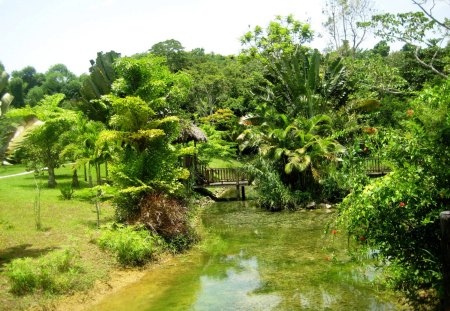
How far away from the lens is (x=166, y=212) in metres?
11.9

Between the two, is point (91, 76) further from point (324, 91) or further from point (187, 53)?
point (187, 53)

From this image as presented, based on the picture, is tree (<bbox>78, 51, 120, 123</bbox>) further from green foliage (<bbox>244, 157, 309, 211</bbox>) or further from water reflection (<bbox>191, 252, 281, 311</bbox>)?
water reflection (<bbox>191, 252, 281, 311</bbox>)

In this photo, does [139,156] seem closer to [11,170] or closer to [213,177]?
[213,177]

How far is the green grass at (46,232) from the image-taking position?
8.79 m

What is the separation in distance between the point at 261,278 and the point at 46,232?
A: 586cm

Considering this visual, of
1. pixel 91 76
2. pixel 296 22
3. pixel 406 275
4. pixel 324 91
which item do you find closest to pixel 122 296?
pixel 406 275

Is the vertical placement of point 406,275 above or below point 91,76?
below

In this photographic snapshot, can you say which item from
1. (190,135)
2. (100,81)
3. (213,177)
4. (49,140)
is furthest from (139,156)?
(213,177)

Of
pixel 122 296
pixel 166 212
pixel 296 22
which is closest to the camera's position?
pixel 122 296

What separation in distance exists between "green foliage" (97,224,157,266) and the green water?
519 mm

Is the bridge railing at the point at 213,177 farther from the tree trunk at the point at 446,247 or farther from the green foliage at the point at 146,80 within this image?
the tree trunk at the point at 446,247

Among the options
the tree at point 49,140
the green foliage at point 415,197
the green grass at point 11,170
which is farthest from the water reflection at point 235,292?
the green grass at point 11,170

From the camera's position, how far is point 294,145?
19.0m

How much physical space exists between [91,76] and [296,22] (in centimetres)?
1875
